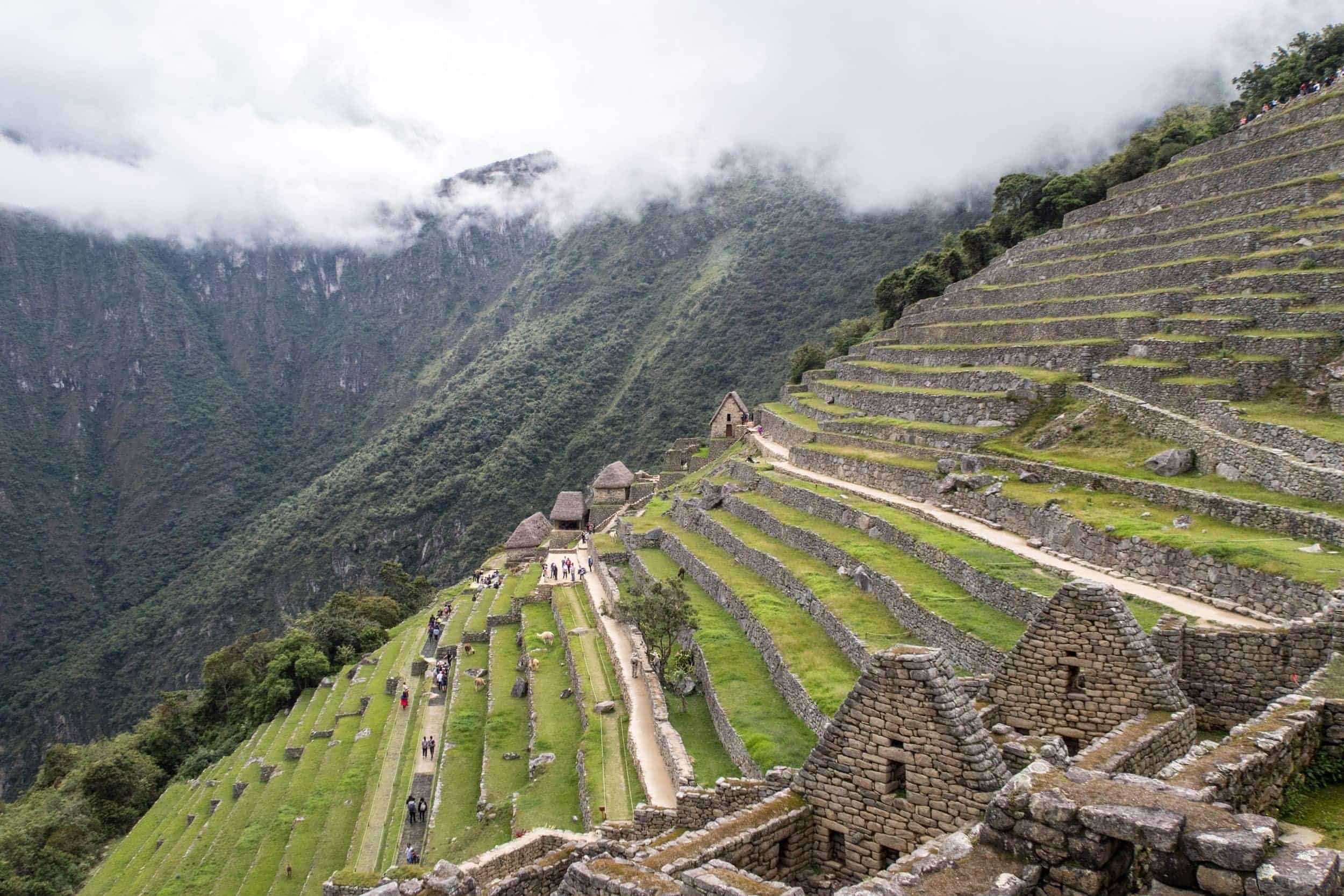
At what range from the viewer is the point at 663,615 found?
18.8 meters

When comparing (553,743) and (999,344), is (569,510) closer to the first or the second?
(999,344)

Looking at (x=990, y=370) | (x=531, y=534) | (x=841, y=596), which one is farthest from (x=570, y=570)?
(x=841, y=596)

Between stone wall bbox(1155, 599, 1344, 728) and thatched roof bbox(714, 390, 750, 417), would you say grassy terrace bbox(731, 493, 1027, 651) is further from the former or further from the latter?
thatched roof bbox(714, 390, 750, 417)

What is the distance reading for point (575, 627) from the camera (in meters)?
25.1

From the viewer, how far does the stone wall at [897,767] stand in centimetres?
530

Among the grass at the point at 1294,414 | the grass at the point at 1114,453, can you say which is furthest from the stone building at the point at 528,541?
the grass at the point at 1294,414

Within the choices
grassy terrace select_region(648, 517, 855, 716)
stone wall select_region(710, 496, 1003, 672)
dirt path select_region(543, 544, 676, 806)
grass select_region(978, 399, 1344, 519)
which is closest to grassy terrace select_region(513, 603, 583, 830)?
dirt path select_region(543, 544, 676, 806)

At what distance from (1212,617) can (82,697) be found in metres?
113

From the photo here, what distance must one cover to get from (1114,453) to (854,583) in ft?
23.3

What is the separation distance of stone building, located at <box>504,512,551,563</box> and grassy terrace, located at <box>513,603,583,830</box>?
1598 centimetres

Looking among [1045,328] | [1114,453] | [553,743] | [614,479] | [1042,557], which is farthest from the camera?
[614,479]

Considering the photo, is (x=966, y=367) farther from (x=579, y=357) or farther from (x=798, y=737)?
(x=579, y=357)

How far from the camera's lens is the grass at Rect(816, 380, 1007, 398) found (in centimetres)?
2422

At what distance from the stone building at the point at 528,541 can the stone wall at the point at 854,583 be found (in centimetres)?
1728
